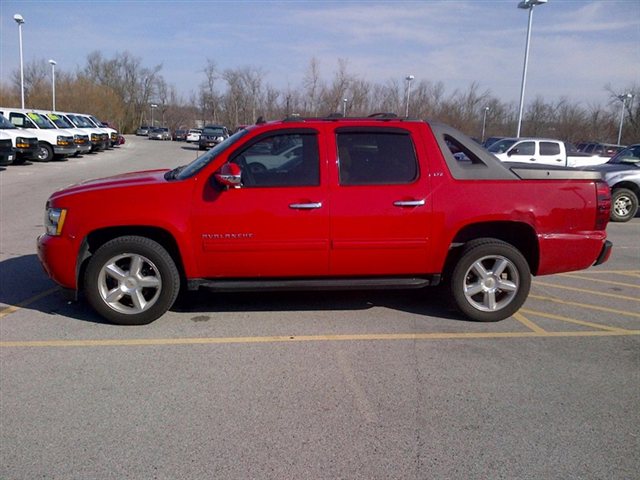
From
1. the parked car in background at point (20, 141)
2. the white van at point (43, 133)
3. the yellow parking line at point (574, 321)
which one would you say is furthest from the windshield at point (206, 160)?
the white van at point (43, 133)

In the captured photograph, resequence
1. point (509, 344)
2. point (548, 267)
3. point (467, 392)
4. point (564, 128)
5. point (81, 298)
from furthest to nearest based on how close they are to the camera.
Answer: point (564, 128), point (81, 298), point (548, 267), point (509, 344), point (467, 392)

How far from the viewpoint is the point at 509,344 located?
4684 mm

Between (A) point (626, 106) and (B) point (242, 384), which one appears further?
(A) point (626, 106)

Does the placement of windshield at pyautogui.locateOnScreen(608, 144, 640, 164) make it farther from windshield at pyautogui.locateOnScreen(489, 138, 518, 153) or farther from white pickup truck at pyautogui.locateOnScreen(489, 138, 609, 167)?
windshield at pyautogui.locateOnScreen(489, 138, 518, 153)

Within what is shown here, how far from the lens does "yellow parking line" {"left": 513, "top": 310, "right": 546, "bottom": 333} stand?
16.6 ft

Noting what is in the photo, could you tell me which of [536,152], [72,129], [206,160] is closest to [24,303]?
[206,160]

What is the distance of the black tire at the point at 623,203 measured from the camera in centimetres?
1195

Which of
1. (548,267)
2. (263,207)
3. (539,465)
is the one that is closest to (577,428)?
(539,465)

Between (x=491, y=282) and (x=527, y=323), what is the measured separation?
583mm

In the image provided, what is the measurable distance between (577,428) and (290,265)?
2631 millimetres

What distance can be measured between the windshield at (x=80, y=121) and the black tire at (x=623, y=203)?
86.7ft

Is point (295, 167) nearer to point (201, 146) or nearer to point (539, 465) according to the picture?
point (539, 465)

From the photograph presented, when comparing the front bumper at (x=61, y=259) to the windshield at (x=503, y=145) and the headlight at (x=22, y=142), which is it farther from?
the headlight at (x=22, y=142)

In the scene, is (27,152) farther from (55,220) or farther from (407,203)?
(407,203)
